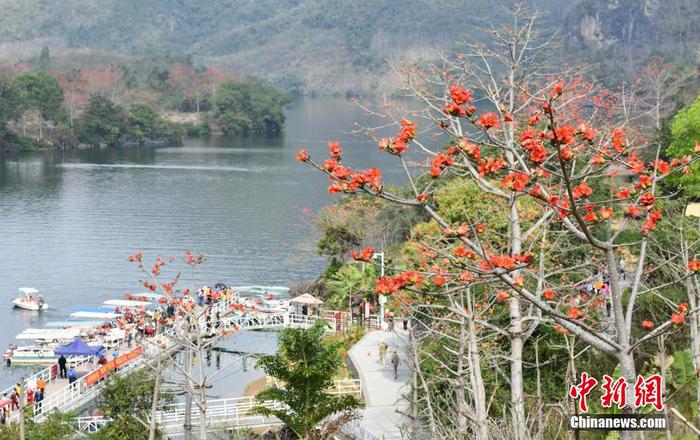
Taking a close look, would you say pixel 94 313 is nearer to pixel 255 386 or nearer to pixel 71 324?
pixel 71 324

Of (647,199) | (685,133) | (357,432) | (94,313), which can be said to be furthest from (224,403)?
(685,133)

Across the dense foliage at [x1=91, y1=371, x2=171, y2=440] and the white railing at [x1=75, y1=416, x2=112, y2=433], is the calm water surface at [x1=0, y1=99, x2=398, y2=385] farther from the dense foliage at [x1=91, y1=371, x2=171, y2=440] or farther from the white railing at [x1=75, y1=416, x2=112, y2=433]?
the dense foliage at [x1=91, y1=371, x2=171, y2=440]

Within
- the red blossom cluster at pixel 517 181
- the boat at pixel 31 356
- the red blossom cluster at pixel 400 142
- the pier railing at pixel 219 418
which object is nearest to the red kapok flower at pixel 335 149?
the red blossom cluster at pixel 400 142

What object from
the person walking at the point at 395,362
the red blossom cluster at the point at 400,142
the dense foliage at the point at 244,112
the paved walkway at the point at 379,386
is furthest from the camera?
the dense foliage at the point at 244,112

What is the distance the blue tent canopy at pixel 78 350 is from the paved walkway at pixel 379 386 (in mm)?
7760

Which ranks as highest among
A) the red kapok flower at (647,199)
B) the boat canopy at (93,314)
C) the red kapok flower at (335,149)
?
the red kapok flower at (335,149)

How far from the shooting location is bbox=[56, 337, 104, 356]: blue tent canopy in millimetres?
29766

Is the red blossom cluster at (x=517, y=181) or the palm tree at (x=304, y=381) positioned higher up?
the red blossom cluster at (x=517, y=181)

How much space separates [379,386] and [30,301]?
20.2 metres

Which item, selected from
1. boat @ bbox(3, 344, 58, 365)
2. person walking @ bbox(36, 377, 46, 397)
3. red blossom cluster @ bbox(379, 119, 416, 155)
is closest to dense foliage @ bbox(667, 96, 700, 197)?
person walking @ bbox(36, 377, 46, 397)

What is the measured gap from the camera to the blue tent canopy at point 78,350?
A: 97.7 feet

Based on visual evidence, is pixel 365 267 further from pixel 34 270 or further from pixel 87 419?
pixel 34 270

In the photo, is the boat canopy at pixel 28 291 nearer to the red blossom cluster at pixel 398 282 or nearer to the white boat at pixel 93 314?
the white boat at pixel 93 314

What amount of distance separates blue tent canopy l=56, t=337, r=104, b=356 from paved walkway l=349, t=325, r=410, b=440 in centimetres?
776
